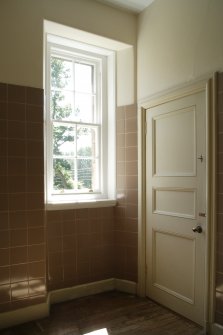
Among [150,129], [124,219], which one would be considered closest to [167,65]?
[150,129]

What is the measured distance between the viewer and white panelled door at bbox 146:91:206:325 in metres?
2.26

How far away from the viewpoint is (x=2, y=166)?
2.29 meters

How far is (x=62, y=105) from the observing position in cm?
294

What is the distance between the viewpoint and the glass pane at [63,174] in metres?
2.88

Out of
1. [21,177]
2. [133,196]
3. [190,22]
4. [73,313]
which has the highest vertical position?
[190,22]

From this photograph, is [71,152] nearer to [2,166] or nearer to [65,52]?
[2,166]

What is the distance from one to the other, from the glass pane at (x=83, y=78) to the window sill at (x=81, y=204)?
50.0 inches

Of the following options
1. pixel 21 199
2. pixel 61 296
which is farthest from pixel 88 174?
pixel 61 296

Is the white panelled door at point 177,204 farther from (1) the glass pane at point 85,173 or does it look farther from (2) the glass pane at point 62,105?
(2) the glass pane at point 62,105

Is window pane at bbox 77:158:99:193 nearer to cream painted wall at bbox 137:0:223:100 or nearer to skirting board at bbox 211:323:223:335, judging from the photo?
cream painted wall at bbox 137:0:223:100

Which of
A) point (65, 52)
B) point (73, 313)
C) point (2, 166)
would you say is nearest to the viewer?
point (2, 166)

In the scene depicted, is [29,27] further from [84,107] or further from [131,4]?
[131,4]

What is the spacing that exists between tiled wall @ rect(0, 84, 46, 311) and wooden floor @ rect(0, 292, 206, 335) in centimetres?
23

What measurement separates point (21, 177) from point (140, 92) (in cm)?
152
